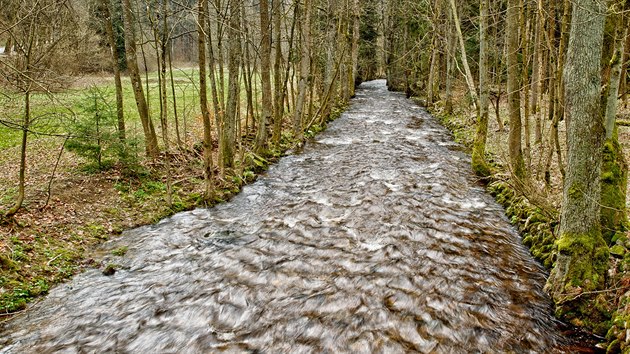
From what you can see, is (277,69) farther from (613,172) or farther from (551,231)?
(613,172)

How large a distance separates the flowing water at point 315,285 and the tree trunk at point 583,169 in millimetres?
632

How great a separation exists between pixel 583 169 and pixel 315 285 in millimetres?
4437

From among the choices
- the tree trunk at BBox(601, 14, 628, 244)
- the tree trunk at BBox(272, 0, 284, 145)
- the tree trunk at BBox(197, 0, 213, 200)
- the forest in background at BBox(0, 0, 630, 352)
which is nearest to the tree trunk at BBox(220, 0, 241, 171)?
the forest in background at BBox(0, 0, 630, 352)

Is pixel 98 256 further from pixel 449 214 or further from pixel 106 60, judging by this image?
pixel 106 60

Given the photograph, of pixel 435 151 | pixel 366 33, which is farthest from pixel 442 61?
pixel 435 151

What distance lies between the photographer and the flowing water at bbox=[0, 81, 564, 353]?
564 cm

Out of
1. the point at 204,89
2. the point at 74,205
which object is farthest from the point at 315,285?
the point at 74,205

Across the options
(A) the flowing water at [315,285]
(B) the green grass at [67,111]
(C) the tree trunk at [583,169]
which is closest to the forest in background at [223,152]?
(C) the tree trunk at [583,169]

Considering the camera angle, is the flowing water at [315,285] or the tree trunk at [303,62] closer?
the flowing water at [315,285]

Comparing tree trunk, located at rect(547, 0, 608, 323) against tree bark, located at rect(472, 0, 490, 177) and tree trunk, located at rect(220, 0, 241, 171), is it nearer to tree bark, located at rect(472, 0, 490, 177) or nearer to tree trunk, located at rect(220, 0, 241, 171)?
tree bark, located at rect(472, 0, 490, 177)

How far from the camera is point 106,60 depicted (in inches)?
1302

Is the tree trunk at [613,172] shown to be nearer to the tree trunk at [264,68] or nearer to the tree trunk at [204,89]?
the tree trunk at [204,89]

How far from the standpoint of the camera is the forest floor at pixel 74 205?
6.94 meters

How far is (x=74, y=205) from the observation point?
371 inches
